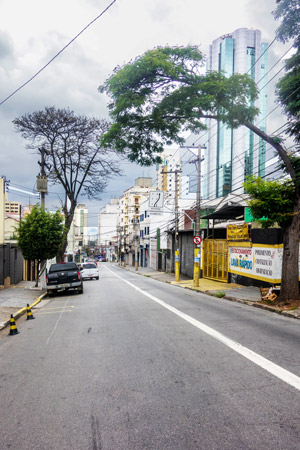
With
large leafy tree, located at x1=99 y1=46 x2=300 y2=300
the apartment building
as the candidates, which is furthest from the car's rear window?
the apartment building

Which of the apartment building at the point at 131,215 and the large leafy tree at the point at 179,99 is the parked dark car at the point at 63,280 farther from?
the apartment building at the point at 131,215

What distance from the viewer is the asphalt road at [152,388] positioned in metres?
3.25

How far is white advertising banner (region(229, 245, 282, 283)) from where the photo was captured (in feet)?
53.1

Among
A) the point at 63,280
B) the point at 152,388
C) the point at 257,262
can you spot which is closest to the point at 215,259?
the point at 257,262

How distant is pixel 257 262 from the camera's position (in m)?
18.1

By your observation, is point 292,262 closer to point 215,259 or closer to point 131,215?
point 215,259

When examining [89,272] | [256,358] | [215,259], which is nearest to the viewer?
[256,358]

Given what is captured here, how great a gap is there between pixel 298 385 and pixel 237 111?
989 centimetres

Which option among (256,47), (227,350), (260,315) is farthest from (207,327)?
(256,47)

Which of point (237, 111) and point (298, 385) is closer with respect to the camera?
point (298, 385)

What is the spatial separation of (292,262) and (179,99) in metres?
7.17

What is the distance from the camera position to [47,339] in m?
7.54

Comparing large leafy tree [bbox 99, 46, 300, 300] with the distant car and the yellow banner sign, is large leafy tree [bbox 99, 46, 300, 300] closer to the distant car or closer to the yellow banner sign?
the yellow banner sign

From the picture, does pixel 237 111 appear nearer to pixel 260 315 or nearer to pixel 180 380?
pixel 260 315
